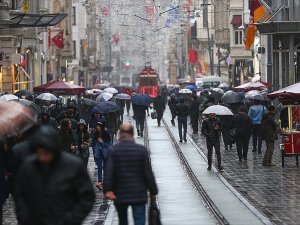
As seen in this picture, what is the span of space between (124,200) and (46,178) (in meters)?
3.28

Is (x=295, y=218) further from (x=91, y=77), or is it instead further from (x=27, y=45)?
(x=91, y=77)

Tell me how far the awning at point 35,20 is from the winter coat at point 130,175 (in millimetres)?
32383

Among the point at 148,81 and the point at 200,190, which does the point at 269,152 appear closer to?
the point at 200,190

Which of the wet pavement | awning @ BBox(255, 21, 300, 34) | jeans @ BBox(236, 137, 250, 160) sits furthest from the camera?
awning @ BBox(255, 21, 300, 34)

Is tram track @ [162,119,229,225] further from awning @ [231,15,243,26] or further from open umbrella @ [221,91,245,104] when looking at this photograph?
awning @ [231,15,243,26]

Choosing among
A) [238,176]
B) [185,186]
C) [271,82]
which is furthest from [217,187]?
[271,82]

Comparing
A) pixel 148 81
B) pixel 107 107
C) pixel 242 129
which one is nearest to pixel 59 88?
pixel 107 107

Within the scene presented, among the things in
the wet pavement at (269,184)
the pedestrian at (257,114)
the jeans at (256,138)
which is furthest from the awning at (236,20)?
the wet pavement at (269,184)

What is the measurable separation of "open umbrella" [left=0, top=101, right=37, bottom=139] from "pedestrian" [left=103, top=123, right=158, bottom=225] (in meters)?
2.17

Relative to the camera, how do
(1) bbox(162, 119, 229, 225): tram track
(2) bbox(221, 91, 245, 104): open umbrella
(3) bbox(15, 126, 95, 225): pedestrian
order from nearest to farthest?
→ (3) bbox(15, 126, 95, 225): pedestrian
(1) bbox(162, 119, 229, 225): tram track
(2) bbox(221, 91, 245, 104): open umbrella

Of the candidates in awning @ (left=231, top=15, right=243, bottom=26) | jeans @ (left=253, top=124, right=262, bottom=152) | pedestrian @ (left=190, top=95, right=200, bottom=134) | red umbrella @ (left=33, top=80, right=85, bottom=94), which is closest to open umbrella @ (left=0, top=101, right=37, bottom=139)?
jeans @ (left=253, top=124, right=262, bottom=152)

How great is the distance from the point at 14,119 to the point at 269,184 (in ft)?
33.2

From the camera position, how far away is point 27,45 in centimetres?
5828

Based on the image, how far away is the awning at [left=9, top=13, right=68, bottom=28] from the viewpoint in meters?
45.5
